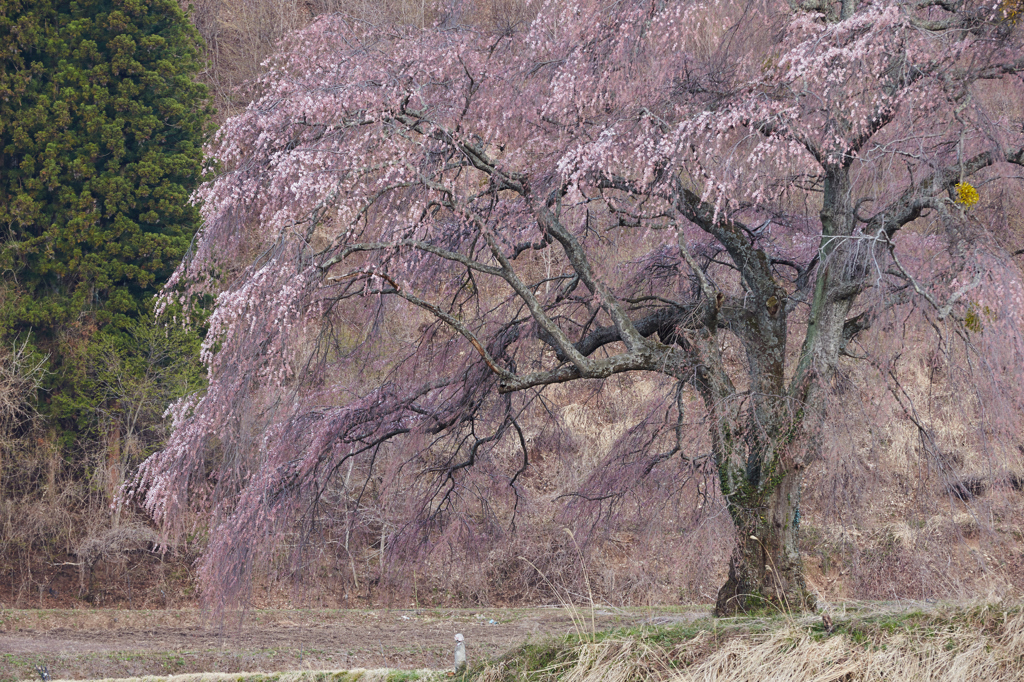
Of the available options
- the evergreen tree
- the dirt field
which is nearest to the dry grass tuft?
the dirt field

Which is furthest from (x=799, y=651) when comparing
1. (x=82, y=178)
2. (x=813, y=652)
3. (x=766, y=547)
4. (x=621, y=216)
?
(x=82, y=178)

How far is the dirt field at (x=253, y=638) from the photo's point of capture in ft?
35.0

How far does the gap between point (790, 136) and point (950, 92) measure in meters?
1.14

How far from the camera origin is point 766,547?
6.78m

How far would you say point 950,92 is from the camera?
21.3 feet

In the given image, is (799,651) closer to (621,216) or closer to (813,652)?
(813,652)

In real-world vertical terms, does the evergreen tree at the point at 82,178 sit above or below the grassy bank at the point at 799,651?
above

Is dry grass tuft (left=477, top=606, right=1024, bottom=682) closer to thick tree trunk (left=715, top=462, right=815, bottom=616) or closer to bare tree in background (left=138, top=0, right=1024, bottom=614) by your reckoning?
bare tree in background (left=138, top=0, right=1024, bottom=614)

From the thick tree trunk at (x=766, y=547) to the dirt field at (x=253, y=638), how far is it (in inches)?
57.0

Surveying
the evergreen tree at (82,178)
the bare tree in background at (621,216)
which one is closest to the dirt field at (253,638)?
the bare tree in background at (621,216)

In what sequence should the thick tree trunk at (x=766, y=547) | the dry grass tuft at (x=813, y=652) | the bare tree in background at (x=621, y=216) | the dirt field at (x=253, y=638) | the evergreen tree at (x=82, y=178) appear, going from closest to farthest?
the dry grass tuft at (x=813, y=652) → the bare tree in background at (x=621, y=216) → the thick tree trunk at (x=766, y=547) → the dirt field at (x=253, y=638) → the evergreen tree at (x=82, y=178)

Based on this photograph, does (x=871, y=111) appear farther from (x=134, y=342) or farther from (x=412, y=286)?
(x=134, y=342)

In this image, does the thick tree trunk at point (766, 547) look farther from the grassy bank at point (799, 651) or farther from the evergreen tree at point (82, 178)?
the evergreen tree at point (82, 178)

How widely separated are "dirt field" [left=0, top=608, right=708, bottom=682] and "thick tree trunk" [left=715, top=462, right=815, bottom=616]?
145cm
